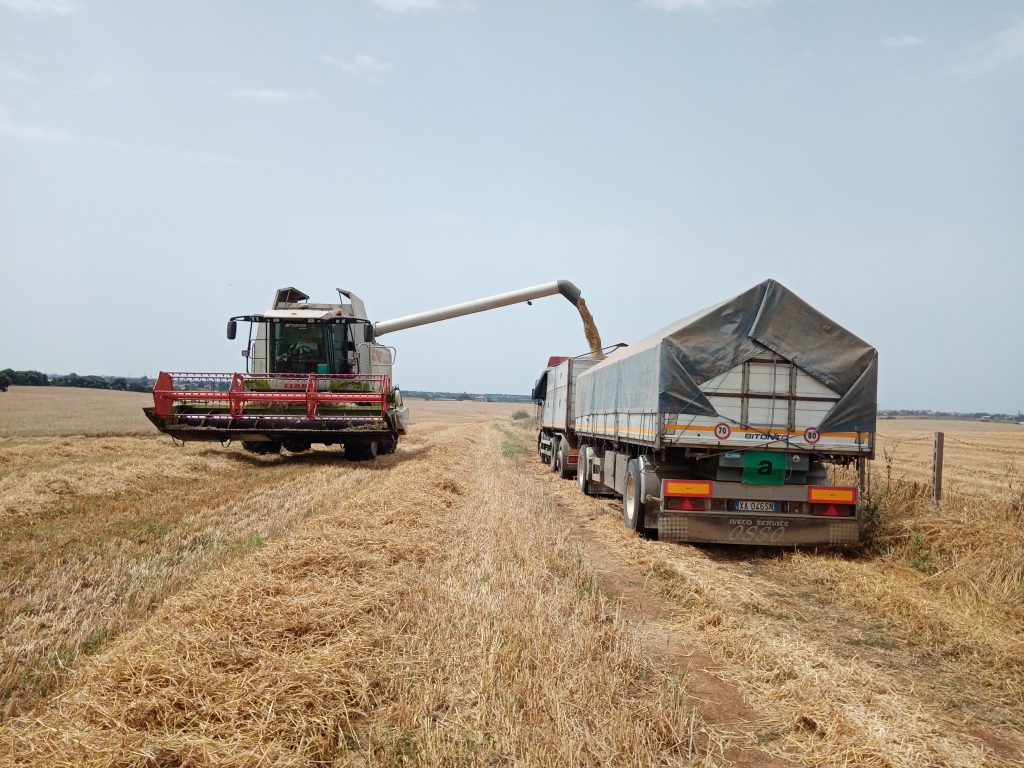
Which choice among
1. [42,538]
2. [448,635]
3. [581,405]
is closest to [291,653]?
[448,635]

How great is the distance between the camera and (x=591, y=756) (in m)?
3.35

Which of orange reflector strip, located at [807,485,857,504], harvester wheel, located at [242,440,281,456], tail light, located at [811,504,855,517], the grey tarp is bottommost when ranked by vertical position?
harvester wheel, located at [242,440,281,456]

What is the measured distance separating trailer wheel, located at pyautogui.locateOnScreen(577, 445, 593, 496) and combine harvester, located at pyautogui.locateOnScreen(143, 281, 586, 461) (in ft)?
13.3

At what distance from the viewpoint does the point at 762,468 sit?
8805 millimetres

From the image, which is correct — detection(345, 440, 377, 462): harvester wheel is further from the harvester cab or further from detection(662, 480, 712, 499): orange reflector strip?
detection(662, 480, 712, 499): orange reflector strip

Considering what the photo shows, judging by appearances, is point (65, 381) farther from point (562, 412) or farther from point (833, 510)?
point (833, 510)

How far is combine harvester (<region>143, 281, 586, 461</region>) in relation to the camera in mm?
15016

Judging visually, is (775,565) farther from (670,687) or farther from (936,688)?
(670,687)

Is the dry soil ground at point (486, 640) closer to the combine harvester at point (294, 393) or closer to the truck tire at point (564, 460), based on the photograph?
the combine harvester at point (294, 393)

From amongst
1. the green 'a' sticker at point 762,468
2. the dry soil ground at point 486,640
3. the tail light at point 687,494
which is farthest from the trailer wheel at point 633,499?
the green 'a' sticker at point 762,468

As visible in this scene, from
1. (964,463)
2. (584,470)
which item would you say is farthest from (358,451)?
(964,463)

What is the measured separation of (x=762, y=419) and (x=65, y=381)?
211 feet

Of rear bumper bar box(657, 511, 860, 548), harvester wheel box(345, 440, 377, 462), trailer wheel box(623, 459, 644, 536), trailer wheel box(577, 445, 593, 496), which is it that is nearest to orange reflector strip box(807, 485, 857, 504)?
rear bumper bar box(657, 511, 860, 548)

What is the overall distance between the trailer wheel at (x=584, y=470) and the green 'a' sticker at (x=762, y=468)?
18.3ft
